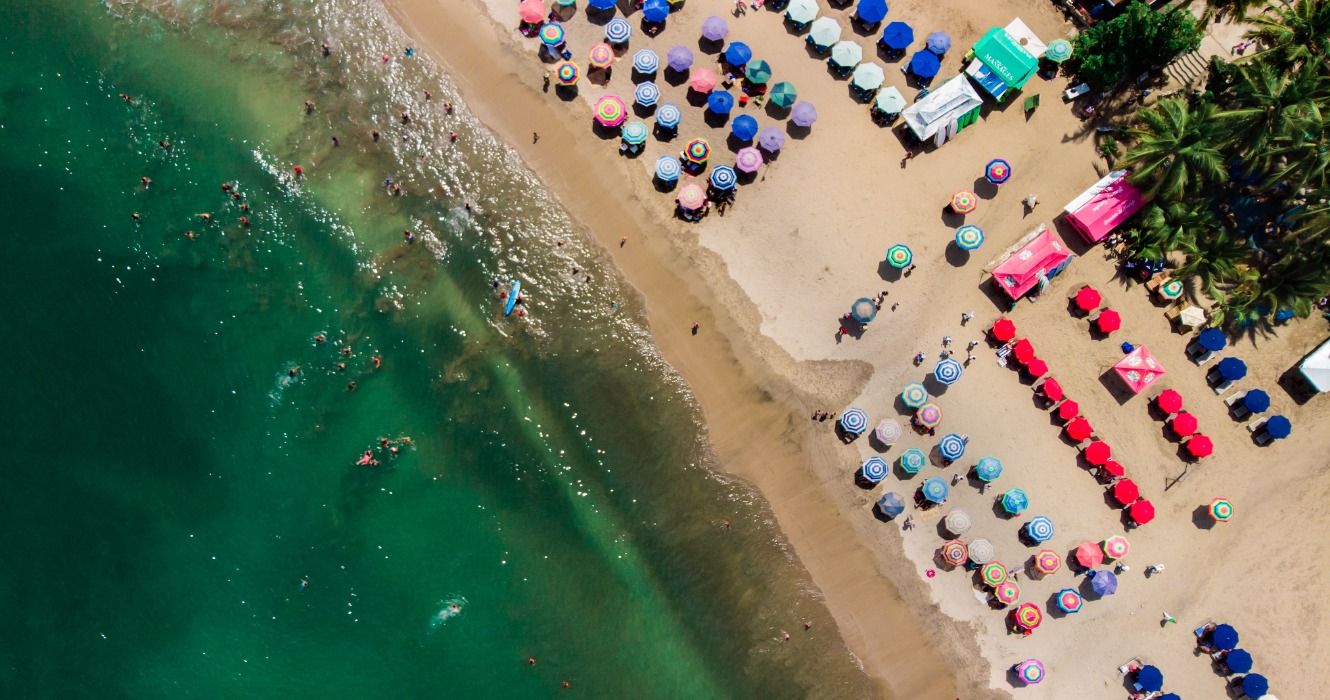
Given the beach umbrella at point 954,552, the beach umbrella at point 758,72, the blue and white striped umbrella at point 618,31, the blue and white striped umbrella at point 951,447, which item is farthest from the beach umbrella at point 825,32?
the beach umbrella at point 954,552

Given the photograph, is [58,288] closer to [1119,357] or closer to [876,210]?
[876,210]

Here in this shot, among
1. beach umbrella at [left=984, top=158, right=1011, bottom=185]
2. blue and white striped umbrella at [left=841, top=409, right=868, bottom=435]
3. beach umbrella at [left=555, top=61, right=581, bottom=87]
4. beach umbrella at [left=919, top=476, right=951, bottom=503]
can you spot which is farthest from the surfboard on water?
beach umbrella at [left=984, top=158, right=1011, bottom=185]

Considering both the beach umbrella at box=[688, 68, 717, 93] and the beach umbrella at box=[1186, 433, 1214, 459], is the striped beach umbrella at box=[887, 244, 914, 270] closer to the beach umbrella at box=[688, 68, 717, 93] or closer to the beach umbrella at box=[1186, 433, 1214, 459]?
the beach umbrella at box=[688, 68, 717, 93]

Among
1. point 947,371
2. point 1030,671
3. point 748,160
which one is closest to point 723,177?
point 748,160

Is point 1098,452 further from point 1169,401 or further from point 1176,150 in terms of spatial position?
point 1176,150

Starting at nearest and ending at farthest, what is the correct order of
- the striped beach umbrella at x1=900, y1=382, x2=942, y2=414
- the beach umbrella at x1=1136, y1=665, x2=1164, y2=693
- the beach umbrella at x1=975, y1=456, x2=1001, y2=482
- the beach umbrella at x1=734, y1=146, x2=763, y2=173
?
the beach umbrella at x1=1136, y1=665, x2=1164, y2=693
the beach umbrella at x1=975, y1=456, x2=1001, y2=482
the striped beach umbrella at x1=900, y1=382, x2=942, y2=414
the beach umbrella at x1=734, y1=146, x2=763, y2=173

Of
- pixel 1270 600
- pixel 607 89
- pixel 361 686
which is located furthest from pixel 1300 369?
pixel 361 686
